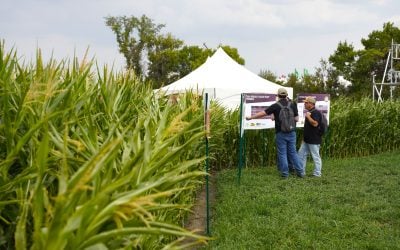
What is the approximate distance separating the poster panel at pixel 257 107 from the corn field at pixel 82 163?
438 cm

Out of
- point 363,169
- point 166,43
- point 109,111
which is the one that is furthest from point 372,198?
point 166,43

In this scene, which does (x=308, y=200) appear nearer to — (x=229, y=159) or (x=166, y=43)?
(x=229, y=159)

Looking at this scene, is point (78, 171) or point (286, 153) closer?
point (78, 171)

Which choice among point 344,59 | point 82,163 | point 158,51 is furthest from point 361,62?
point 82,163

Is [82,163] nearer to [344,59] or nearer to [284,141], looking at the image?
[284,141]

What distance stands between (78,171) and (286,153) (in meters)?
8.54

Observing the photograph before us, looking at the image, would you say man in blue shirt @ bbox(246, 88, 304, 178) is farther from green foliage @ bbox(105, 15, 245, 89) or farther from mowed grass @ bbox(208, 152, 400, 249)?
green foliage @ bbox(105, 15, 245, 89)

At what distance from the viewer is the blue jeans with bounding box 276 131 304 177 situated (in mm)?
9766

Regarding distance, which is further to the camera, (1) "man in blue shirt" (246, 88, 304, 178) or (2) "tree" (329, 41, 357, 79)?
(2) "tree" (329, 41, 357, 79)

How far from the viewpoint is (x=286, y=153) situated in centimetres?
991

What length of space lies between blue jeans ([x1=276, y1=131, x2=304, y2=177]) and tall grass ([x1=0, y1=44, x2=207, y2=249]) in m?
5.64

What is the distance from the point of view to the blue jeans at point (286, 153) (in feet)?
32.0

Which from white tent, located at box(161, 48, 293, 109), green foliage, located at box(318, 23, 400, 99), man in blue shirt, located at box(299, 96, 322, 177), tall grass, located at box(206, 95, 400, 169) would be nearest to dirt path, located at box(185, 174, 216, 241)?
tall grass, located at box(206, 95, 400, 169)

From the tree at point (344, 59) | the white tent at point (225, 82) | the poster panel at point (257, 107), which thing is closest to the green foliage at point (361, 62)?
the tree at point (344, 59)
